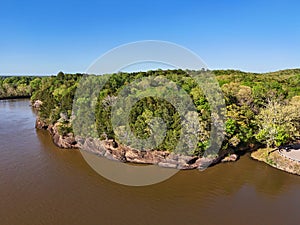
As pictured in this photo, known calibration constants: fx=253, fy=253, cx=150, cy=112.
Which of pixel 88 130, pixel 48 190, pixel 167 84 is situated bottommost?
pixel 48 190

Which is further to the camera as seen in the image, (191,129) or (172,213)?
(191,129)

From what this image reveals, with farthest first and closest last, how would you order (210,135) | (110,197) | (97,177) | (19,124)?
(19,124), (210,135), (97,177), (110,197)

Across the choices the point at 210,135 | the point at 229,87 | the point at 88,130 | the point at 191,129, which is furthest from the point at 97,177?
the point at 229,87

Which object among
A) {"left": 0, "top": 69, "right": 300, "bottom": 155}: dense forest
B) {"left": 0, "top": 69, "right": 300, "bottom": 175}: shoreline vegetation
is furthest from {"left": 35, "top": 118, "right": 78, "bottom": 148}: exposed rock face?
{"left": 0, "top": 69, "right": 300, "bottom": 155}: dense forest

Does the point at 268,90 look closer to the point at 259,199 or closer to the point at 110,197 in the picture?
the point at 259,199

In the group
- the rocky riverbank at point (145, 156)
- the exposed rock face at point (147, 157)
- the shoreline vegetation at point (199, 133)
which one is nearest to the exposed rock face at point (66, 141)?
the shoreline vegetation at point (199, 133)

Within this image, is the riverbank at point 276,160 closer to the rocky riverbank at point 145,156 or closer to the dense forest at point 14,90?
the rocky riverbank at point 145,156
